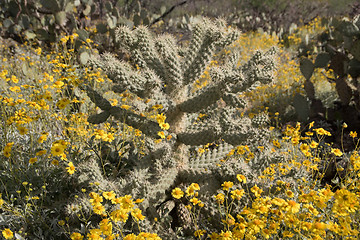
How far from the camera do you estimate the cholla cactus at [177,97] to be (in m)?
2.45

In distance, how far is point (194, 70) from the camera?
2.63 meters

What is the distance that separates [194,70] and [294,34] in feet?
28.3

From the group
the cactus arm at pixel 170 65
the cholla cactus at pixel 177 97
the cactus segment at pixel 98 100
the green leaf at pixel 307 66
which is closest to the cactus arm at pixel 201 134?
the cholla cactus at pixel 177 97

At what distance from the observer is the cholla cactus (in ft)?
8.03

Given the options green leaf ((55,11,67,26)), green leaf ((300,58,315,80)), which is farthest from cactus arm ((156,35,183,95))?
green leaf ((55,11,67,26))

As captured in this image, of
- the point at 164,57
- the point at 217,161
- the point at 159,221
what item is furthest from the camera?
the point at 217,161

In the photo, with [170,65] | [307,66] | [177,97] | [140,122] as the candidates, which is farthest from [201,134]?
[307,66]

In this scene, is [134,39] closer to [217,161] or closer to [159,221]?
[217,161]

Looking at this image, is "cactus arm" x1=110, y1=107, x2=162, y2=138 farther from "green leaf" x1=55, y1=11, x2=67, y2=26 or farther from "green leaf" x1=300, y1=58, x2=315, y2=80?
"green leaf" x1=55, y1=11, x2=67, y2=26

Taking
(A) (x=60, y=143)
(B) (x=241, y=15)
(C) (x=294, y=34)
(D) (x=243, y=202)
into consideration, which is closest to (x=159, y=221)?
(D) (x=243, y=202)

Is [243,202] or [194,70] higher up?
[194,70]

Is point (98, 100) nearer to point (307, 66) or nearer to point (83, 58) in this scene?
point (83, 58)

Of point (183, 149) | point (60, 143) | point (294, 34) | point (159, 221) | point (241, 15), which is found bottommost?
point (159, 221)

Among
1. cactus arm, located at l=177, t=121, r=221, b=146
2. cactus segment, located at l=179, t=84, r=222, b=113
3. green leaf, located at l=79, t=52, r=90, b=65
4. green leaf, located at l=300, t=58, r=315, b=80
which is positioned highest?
→ green leaf, located at l=300, t=58, r=315, b=80
